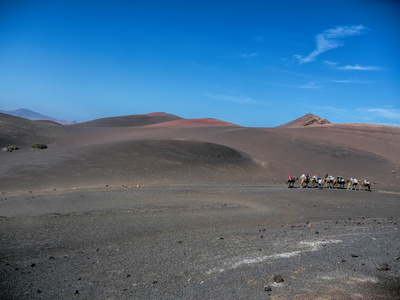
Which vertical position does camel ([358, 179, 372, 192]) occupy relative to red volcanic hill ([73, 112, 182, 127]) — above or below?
below

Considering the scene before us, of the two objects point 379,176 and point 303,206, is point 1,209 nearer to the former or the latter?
point 303,206

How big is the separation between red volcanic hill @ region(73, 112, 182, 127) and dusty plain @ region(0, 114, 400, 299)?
7587cm

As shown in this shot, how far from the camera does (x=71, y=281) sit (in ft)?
20.5

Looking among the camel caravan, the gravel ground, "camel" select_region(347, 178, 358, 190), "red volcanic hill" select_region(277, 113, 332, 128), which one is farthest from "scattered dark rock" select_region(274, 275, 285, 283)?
"red volcanic hill" select_region(277, 113, 332, 128)

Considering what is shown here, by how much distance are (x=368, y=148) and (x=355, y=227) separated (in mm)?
40426

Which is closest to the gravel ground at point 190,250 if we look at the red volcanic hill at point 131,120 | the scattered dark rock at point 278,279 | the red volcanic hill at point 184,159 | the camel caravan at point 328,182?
the scattered dark rock at point 278,279

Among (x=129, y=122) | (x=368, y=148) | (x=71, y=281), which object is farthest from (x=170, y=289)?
(x=129, y=122)

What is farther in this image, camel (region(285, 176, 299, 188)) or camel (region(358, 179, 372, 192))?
camel (region(358, 179, 372, 192))

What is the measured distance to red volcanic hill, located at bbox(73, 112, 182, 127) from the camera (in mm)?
102062

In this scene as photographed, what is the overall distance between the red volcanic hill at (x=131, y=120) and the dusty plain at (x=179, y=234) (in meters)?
75.9

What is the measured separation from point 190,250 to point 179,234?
1.81 m

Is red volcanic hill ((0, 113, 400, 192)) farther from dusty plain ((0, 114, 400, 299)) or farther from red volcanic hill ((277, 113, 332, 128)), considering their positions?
red volcanic hill ((277, 113, 332, 128))

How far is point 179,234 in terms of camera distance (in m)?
10.0

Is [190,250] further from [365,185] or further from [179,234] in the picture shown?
[365,185]
